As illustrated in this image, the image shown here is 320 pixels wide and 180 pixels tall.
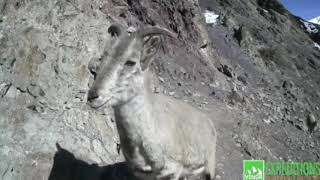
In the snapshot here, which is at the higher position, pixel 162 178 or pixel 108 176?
pixel 162 178

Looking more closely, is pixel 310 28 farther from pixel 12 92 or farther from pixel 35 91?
pixel 12 92

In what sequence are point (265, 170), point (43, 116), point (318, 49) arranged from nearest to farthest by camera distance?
point (43, 116) < point (265, 170) < point (318, 49)

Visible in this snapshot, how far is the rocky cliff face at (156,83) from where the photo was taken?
8781mm

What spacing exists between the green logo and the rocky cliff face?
233mm

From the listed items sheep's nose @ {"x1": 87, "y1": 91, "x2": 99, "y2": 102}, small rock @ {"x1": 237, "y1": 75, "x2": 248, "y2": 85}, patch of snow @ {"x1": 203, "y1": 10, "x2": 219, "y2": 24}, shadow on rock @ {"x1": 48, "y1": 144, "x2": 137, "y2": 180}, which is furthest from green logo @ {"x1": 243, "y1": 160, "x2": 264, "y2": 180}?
patch of snow @ {"x1": 203, "y1": 10, "x2": 219, "y2": 24}

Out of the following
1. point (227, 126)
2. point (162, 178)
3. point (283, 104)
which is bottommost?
point (283, 104)

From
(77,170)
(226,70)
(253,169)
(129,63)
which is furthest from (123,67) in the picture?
(226,70)

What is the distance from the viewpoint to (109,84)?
20.5 ft

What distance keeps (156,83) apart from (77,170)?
19.7ft

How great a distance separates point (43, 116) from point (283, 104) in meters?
12.2

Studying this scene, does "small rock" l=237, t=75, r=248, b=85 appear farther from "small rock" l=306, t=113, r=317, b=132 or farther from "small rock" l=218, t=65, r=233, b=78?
"small rock" l=306, t=113, r=317, b=132

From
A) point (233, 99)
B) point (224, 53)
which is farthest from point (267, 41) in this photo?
point (233, 99)

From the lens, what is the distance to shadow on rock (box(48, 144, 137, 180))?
8438 mm

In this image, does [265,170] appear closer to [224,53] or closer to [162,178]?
[162,178]
